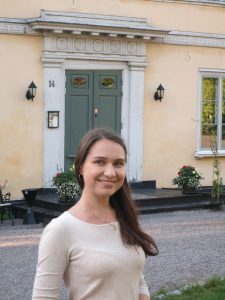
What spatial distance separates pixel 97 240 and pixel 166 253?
21.0 feet

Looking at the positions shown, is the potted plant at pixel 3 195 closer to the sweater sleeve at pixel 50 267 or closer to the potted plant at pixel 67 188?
the potted plant at pixel 67 188

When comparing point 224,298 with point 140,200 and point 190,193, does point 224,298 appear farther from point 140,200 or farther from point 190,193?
point 190,193

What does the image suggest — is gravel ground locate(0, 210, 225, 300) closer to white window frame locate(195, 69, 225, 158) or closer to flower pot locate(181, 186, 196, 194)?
flower pot locate(181, 186, 196, 194)

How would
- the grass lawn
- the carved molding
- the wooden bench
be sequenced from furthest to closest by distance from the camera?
the carved molding, the wooden bench, the grass lawn

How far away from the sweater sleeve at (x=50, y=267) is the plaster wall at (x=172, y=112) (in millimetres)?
11819

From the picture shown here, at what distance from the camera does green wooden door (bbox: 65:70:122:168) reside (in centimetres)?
1375

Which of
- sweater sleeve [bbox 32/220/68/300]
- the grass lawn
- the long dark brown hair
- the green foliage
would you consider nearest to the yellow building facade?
the green foliage

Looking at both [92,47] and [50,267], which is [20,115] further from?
[50,267]

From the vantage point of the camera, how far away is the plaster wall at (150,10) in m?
13.0

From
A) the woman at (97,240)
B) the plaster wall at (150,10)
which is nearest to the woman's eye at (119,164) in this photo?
the woman at (97,240)

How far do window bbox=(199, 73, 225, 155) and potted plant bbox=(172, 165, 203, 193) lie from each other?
1716mm

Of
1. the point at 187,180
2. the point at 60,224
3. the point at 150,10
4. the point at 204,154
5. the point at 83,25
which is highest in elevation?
the point at 150,10

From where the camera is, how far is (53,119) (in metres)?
13.3

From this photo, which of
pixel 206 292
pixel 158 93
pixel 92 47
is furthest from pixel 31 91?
pixel 206 292
